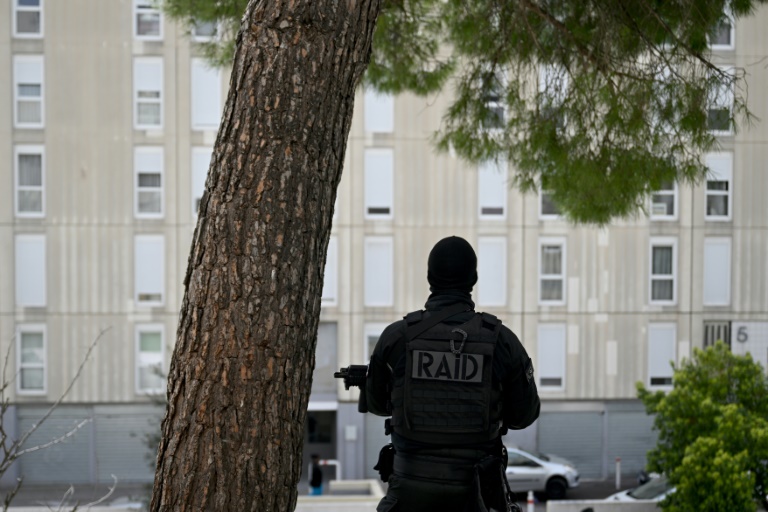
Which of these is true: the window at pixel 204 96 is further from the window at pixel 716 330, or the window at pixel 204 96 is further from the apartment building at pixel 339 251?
the window at pixel 716 330

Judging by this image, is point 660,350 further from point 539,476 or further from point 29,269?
point 29,269

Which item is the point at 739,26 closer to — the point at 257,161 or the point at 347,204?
the point at 347,204

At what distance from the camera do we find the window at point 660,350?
23828mm

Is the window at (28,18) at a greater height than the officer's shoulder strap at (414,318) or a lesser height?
greater

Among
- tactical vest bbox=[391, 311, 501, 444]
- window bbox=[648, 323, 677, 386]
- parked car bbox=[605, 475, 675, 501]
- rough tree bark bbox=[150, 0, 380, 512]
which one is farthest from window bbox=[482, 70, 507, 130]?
window bbox=[648, 323, 677, 386]

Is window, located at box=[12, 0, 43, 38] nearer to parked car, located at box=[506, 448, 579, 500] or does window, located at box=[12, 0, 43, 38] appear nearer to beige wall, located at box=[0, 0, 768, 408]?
beige wall, located at box=[0, 0, 768, 408]

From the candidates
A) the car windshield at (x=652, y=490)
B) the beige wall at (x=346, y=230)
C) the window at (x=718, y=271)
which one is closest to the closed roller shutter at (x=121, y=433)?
the beige wall at (x=346, y=230)

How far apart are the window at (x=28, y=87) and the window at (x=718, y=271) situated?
1592cm

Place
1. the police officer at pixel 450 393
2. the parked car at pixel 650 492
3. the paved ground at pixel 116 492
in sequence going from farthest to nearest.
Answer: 1. the paved ground at pixel 116 492
2. the parked car at pixel 650 492
3. the police officer at pixel 450 393

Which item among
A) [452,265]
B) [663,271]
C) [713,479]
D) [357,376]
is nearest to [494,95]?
[452,265]

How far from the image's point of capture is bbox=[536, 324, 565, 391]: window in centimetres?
2362

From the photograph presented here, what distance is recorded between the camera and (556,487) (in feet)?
70.3

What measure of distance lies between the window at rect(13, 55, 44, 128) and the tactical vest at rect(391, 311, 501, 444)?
798 inches

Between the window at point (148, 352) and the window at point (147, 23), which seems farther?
the window at point (148, 352)
